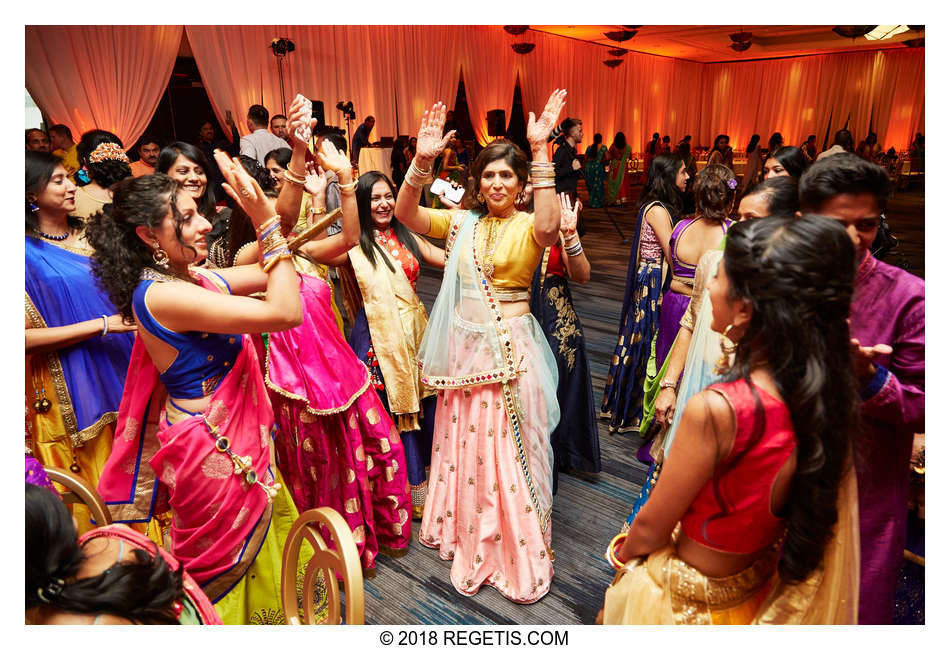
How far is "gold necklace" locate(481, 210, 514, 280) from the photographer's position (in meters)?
1.88

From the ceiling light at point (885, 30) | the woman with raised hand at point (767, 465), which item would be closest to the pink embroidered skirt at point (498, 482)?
the woman with raised hand at point (767, 465)

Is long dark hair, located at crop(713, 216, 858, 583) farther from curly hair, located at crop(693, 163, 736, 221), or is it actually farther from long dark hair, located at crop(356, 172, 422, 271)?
curly hair, located at crop(693, 163, 736, 221)

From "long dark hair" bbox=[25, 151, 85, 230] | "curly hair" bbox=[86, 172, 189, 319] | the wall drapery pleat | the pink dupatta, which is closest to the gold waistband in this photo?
the pink dupatta

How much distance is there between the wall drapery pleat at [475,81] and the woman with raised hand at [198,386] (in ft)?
11.9

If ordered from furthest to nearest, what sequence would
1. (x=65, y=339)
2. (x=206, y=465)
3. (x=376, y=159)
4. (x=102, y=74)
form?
(x=376, y=159)
(x=102, y=74)
(x=65, y=339)
(x=206, y=465)

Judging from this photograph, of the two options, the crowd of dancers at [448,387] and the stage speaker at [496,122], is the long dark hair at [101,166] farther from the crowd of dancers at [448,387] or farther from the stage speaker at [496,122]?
the stage speaker at [496,122]

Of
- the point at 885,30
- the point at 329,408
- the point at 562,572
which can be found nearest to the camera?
the point at 329,408

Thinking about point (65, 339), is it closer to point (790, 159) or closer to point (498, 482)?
point (498, 482)

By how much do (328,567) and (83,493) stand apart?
61 centimetres

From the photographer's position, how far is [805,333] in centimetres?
82

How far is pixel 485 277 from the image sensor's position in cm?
189

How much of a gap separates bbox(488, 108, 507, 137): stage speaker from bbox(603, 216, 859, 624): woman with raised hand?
10.4 m

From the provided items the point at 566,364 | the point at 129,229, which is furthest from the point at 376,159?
the point at 129,229
